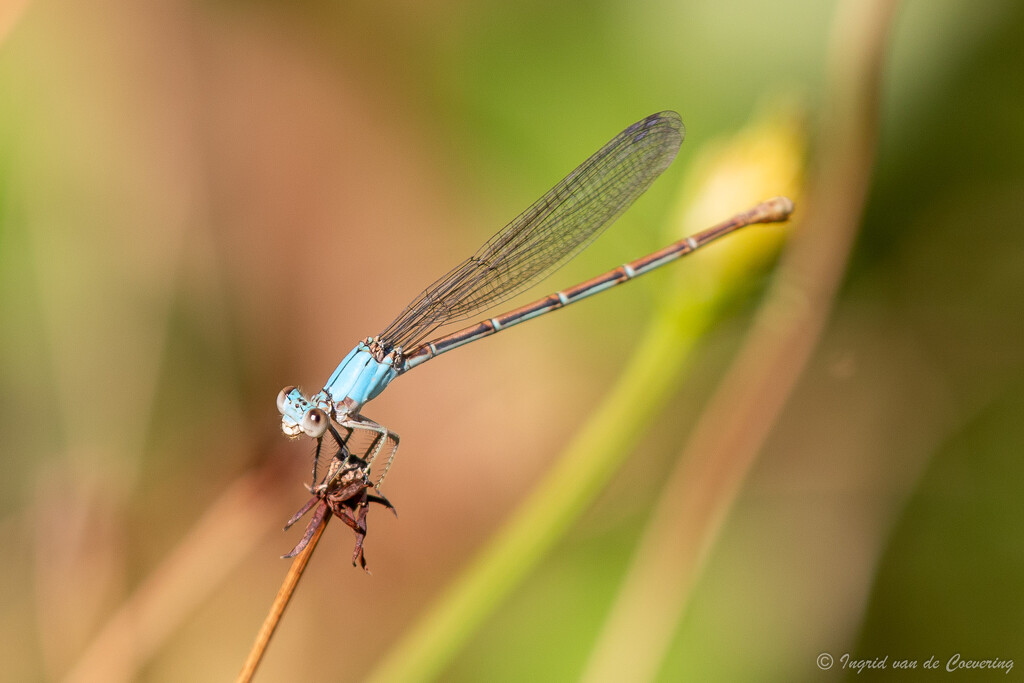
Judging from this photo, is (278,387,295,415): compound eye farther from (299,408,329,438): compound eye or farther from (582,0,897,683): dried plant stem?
(582,0,897,683): dried plant stem

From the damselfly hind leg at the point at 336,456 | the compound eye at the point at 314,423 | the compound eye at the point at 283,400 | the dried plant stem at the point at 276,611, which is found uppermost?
the compound eye at the point at 283,400

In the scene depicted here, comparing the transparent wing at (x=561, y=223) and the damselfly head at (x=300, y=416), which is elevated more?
the transparent wing at (x=561, y=223)

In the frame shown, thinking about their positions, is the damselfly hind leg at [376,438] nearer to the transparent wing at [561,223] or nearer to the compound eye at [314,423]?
the compound eye at [314,423]

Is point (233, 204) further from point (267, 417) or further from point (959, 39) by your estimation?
point (959, 39)

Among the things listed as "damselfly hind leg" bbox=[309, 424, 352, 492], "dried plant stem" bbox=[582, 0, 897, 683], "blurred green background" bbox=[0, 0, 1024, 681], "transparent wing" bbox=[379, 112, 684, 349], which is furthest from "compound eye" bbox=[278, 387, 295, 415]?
"dried plant stem" bbox=[582, 0, 897, 683]

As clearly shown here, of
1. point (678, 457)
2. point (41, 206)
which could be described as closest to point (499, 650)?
point (678, 457)

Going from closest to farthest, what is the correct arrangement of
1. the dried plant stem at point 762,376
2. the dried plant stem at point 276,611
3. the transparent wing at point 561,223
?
the dried plant stem at point 276,611
the dried plant stem at point 762,376
the transparent wing at point 561,223

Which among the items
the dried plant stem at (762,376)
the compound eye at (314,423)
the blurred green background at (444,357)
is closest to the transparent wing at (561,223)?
the blurred green background at (444,357)

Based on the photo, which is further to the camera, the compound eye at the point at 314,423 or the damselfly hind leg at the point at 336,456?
the compound eye at the point at 314,423
